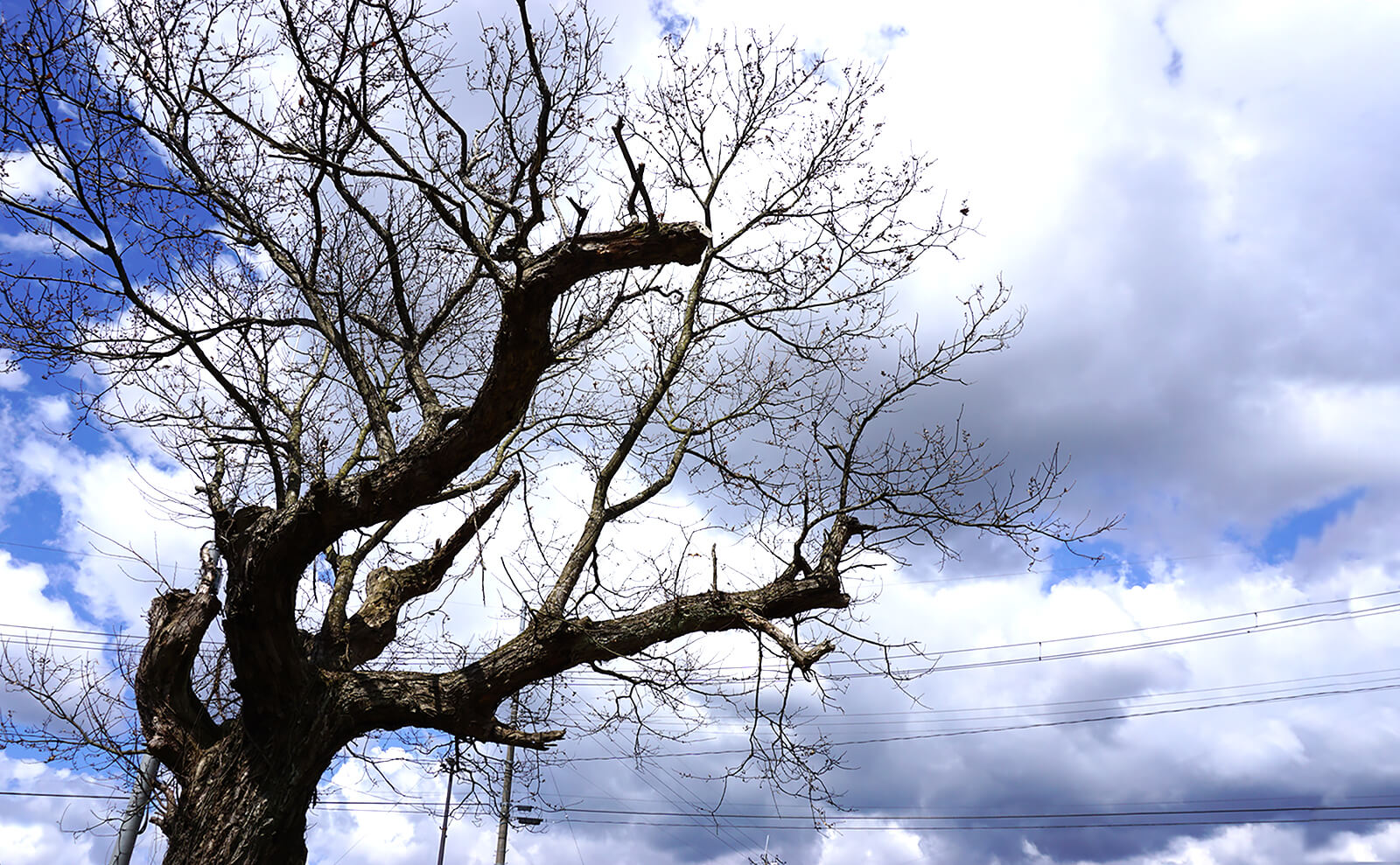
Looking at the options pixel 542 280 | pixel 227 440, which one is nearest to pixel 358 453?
pixel 227 440

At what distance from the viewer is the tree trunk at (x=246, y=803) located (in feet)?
18.4

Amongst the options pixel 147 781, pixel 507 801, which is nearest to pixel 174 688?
pixel 147 781

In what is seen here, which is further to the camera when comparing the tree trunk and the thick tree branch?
the thick tree branch

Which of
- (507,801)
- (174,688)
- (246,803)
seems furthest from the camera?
(507,801)

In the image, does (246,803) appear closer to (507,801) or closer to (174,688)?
(174,688)

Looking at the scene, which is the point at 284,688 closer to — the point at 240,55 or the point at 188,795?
the point at 188,795

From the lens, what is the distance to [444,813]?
26.9 feet

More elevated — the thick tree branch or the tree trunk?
the thick tree branch

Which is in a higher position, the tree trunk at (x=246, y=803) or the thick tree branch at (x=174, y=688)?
the thick tree branch at (x=174, y=688)

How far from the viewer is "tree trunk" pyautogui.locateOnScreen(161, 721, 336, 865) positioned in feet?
18.4

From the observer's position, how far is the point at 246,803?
5.70m

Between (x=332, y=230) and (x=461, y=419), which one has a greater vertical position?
(x=332, y=230)

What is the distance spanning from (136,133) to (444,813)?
19.0 ft

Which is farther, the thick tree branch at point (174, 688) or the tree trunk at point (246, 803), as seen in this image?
the thick tree branch at point (174, 688)
